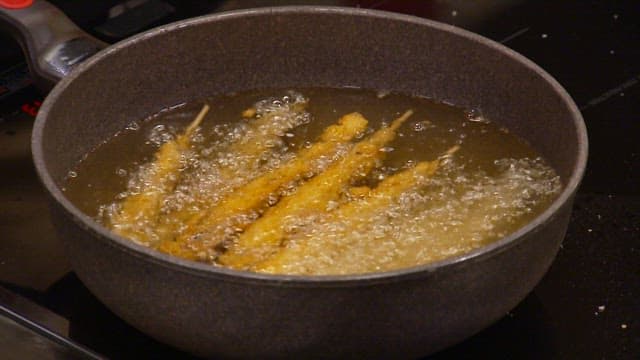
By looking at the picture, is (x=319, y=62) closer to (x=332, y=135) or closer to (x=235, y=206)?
(x=332, y=135)

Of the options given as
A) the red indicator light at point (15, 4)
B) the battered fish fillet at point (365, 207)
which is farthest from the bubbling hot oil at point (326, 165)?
the red indicator light at point (15, 4)

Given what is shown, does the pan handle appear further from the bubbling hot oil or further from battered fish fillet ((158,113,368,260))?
battered fish fillet ((158,113,368,260))

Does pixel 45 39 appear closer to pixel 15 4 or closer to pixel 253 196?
pixel 15 4

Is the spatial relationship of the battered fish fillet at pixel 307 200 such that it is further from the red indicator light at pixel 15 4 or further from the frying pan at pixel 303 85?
the red indicator light at pixel 15 4

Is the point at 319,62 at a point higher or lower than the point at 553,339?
higher

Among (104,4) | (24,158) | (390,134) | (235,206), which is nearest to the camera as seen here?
(235,206)

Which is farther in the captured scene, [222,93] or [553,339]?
[222,93]

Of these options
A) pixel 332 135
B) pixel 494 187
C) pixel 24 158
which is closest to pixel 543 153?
pixel 494 187

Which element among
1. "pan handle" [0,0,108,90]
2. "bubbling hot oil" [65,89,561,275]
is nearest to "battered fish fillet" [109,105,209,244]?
"bubbling hot oil" [65,89,561,275]
